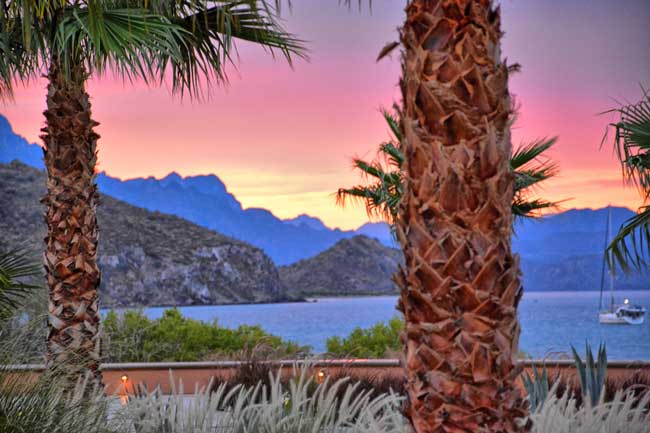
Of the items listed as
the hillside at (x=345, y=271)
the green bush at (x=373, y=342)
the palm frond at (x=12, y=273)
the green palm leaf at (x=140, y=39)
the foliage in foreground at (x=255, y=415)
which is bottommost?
the hillside at (x=345, y=271)

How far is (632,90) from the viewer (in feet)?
135

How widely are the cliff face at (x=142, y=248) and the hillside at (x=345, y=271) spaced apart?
36.0ft

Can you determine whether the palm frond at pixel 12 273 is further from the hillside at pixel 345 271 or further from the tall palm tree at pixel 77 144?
the hillside at pixel 345 271

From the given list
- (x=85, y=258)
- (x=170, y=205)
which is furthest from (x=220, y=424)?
(x=170, y=205)

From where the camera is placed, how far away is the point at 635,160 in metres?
11.0

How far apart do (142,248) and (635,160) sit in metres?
37.5

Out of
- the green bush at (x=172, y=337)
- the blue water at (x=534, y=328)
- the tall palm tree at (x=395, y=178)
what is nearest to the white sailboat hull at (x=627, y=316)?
the blue water at (x=534, y=328)

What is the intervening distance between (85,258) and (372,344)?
1209 cm

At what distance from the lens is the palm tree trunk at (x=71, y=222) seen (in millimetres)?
8500

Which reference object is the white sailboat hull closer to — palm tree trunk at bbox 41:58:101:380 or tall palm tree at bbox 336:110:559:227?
tall palm tree at bbox 336:110:559:227

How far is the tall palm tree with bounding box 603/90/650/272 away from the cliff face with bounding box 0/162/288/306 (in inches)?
1260

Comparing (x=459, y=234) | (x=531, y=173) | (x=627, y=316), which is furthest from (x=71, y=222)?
(x=627, y=316)

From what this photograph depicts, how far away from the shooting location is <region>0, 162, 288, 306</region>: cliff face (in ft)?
134

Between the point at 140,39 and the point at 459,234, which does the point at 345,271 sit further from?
the point at 459,234
